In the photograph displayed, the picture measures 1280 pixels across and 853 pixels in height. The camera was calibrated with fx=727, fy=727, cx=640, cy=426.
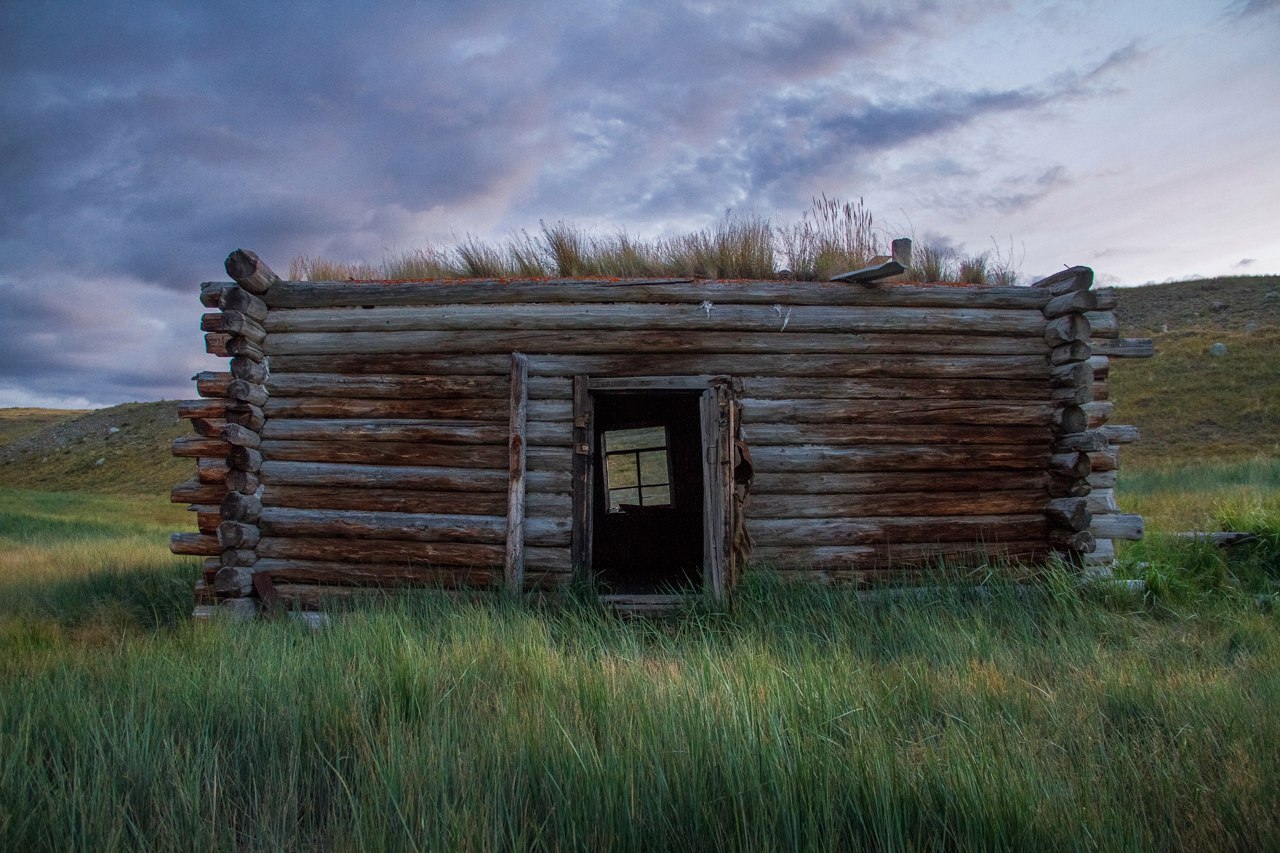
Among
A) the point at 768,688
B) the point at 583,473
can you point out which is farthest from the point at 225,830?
the point at 583,473

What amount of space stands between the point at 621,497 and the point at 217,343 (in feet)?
20.7

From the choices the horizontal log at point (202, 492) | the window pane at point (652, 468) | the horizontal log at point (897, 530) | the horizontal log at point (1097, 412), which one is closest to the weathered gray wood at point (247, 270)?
the horizontal log at point (202, 492)

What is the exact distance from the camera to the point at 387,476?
6898mm

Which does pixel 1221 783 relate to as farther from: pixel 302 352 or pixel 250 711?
pixel 302 352

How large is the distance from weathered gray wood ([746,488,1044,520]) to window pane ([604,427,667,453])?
4591 mm

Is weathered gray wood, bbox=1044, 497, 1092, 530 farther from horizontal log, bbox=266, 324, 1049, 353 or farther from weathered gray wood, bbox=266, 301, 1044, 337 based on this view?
weathered gray wood, bbox=266, 301, 1044, 337

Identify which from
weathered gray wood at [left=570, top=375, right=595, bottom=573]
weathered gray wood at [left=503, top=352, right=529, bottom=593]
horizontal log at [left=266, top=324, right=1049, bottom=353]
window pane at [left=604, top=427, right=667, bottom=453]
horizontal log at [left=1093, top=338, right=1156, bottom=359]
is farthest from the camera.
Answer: window pane at [left=604, top=427, right=667, bottom=453]

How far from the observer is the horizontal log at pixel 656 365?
22.7 feet

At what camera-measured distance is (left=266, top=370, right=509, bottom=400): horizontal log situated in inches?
273

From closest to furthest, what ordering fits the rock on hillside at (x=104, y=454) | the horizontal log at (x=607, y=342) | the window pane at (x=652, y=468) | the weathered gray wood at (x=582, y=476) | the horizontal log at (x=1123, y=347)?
the weathered gray wood at (x=582, y=476), the horizontal log at (x=607, y=342), the horizontal log at (x=1123, y=347), the window pane at (x=652, y=468), the rock on hillside at (x=104, y=454)

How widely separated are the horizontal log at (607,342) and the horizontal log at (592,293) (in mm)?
316

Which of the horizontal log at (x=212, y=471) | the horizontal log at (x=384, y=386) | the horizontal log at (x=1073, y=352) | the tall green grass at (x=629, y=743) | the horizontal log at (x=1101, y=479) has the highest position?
the horizontal log at (x=1073, y=352)

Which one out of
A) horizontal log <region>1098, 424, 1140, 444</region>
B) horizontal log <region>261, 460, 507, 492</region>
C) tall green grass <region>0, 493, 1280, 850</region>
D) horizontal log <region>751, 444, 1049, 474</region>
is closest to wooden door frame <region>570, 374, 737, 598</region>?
horizontal log <region>751, 444, 1049, 474</region>

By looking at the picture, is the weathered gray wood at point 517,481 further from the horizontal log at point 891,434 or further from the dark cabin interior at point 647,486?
the dark cabin interior at point 647,486
